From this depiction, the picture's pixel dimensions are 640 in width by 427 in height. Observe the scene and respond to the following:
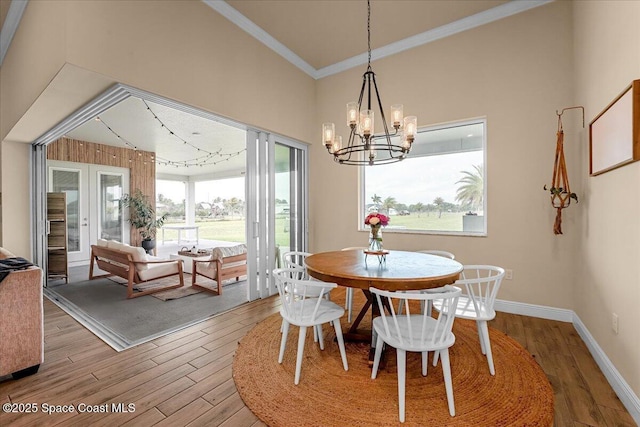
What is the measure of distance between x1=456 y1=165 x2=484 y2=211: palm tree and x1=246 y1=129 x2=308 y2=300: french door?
92.2 inches

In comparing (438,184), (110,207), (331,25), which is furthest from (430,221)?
(110,207)

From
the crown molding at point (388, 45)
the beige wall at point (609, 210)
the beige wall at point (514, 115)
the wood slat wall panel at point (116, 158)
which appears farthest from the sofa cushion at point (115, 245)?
the beige wall at point (609, 210)

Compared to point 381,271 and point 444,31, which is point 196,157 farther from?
point 381,271

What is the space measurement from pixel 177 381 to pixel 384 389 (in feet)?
4.87

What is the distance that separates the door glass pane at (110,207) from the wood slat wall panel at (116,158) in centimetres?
30

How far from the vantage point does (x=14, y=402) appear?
185 cm

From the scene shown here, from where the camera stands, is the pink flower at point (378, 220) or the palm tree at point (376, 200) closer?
the pink flower at point (378, 220)

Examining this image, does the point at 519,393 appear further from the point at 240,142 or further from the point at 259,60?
the point at 240,142

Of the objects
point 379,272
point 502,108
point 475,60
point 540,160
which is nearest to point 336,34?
point 475,60

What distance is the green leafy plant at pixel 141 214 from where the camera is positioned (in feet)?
24.7

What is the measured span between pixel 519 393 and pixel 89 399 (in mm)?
2836

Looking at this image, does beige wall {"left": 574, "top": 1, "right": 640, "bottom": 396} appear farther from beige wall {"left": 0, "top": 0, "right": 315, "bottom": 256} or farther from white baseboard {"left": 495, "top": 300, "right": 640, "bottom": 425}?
beige wall {"left": 0, "top": 0, "right": 315, "bottom": 256}

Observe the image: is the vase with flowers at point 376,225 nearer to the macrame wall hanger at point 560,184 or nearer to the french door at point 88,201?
the macrame wall hanger at point 560,184

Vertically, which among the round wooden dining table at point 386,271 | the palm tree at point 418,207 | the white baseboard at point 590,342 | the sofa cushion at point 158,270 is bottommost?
the white baseboard at point 590,342
